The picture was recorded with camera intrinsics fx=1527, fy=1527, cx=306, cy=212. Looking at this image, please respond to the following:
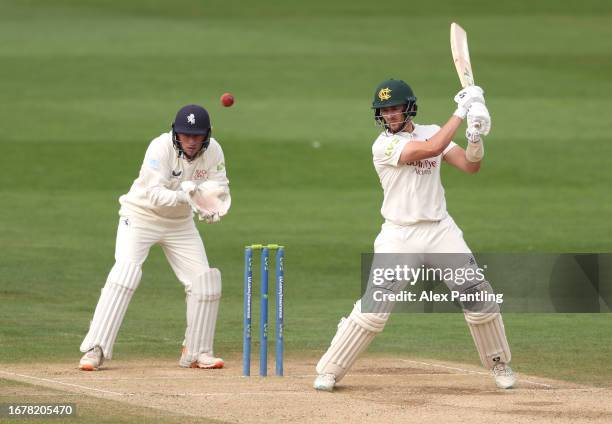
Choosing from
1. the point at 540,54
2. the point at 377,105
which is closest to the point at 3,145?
the point at 540,54

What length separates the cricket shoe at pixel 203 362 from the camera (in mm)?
10180

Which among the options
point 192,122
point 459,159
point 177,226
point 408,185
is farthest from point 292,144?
point 408,185

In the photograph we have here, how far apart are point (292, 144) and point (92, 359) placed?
45.9 feet

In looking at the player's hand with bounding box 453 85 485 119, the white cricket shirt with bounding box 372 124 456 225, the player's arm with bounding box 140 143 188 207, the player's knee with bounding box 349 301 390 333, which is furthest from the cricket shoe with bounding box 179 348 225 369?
the player's hand with bounding box 453 85 485 119

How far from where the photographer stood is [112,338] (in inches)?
397

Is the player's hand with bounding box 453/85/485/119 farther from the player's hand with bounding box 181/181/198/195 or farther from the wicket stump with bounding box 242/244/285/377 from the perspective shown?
the player's hand with bounding box 181/181/198/195

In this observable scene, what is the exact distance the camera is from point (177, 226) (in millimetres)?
10352

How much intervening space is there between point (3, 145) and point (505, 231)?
9.11 metres

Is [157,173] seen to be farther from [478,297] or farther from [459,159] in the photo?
[478,297]

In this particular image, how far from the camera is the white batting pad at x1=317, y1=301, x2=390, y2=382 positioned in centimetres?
916

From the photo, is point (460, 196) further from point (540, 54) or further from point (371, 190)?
point (540, 54)

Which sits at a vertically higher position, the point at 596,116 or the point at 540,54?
the point at 540,54

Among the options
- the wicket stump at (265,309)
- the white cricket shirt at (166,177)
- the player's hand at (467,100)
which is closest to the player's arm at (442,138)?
the player's hand at (467,100)

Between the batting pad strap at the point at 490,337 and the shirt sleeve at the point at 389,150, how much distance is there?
105 cm
